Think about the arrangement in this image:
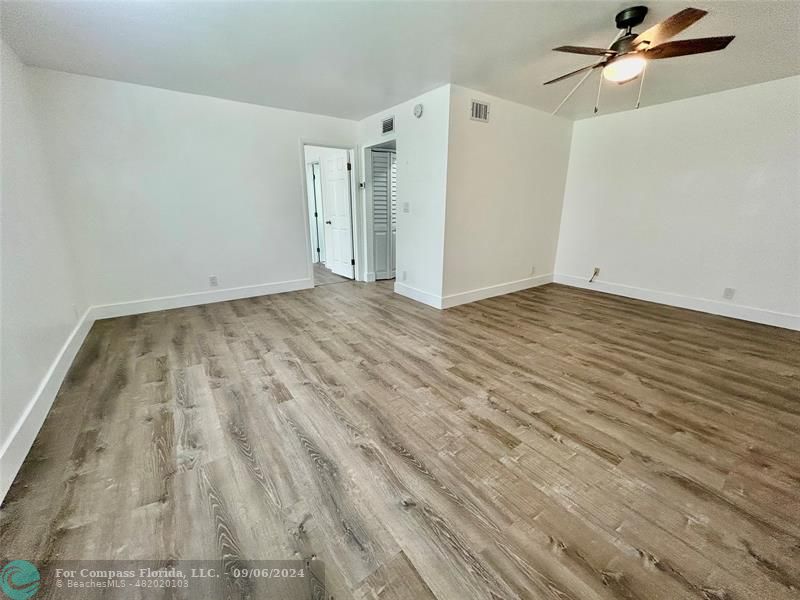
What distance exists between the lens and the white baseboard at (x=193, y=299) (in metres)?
3.55

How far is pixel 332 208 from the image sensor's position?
18.7 feet

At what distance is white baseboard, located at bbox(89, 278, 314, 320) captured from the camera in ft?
11.6

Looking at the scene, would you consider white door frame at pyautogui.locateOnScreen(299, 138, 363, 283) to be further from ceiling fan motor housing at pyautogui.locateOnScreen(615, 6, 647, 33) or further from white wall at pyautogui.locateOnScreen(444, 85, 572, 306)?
ceiling fan motor housing at pyautogui.locateOnScreen(615, 6, 647, 33)

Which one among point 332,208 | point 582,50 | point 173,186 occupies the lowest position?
point 332,208

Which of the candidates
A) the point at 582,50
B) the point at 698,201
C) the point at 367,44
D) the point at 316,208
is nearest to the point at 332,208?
the point at 316,208

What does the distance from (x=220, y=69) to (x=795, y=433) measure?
17.1 ft

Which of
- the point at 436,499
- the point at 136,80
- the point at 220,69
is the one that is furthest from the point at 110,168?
the point at 436,499

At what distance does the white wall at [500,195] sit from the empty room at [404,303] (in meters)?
0.04

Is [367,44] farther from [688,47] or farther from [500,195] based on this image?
[500,195]

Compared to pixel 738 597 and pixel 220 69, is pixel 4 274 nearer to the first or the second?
pixel 220 69

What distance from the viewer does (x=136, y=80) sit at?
319 centimetres

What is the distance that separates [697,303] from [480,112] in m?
3.72

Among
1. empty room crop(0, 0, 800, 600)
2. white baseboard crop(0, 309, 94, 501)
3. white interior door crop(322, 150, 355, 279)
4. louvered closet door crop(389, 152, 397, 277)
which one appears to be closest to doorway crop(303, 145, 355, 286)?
white interior door crop(322, 150, 355, 279)

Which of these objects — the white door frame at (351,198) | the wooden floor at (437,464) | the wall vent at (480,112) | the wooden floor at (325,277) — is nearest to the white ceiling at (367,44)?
the wall vent at (480,112)
